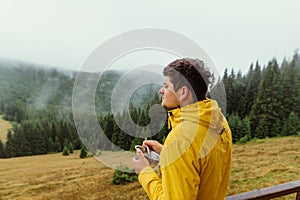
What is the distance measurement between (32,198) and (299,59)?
14.7ft

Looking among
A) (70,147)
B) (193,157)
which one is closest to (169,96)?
(193,157)

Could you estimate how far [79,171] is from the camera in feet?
9.50

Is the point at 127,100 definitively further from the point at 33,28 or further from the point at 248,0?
the point at 248,0

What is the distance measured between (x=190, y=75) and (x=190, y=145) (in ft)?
0.48

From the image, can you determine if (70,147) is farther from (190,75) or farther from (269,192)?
(190,75)

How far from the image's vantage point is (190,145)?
51 centimetres

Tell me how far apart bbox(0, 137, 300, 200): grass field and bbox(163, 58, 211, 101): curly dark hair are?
1.69 m

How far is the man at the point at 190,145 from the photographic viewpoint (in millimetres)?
501

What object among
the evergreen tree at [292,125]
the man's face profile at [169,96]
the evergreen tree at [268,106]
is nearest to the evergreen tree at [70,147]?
the man's face profile at [169,96]

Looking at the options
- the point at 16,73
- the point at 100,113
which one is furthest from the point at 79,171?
the point at 100,113

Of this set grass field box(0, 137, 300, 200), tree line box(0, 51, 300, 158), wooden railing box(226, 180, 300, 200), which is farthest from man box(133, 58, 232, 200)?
grass field box(0, 137, 300, 200)

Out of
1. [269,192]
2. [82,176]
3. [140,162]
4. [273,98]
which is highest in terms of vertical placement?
[140,162]

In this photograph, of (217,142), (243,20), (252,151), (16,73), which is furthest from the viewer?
(252,151)

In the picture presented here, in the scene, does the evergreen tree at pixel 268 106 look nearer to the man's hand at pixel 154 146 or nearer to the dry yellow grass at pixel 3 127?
the dry yellow grass at pixel 3 127
